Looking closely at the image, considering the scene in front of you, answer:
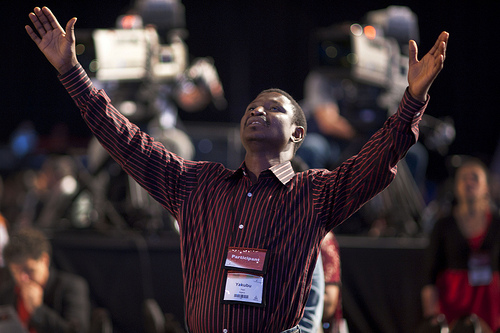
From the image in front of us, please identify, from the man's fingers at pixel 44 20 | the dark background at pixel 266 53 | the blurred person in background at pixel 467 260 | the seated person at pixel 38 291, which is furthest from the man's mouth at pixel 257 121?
the dark background at pixel 266 53

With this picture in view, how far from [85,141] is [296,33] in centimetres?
295

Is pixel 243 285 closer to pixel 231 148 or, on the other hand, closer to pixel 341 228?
pixel 341 228

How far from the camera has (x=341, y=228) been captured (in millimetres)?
3893

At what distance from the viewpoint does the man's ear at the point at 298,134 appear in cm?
185

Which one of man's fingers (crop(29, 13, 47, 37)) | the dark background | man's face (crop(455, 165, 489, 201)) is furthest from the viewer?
the dark background

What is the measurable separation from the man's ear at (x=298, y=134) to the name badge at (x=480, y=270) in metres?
1.67

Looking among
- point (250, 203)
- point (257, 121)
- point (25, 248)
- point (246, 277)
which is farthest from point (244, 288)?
point (25, 248)

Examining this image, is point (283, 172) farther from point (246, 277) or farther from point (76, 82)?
point (76, 82)

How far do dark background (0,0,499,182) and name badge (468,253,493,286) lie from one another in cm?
317

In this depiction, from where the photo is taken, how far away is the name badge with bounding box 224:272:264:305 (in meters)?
1.56

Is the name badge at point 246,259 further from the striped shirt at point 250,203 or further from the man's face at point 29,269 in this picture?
the man's face at point 29,269

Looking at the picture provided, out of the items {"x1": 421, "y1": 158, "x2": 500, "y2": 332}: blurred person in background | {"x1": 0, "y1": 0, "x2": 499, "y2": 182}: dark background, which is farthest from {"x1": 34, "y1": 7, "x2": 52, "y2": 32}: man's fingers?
{"x1": 0, "y1": 0, "x2": 499, "y2": 182}: dark background

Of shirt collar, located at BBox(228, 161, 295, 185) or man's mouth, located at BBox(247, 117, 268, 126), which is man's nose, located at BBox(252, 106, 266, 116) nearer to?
man's mouth, located at BBox(247, 117, 268, 126)

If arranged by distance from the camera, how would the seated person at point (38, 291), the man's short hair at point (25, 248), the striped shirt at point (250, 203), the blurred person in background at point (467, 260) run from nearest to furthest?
the striped shirt at point (250, 203) → the seated person at point (38, 291) → the man's short hair at point (25, 248) → the blurred person in background at point (467, 260)
